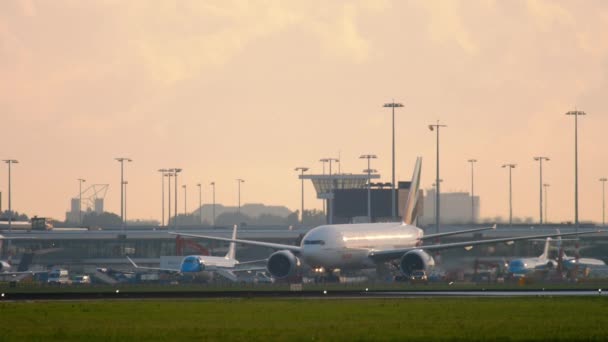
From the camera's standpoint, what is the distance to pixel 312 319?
193 ft

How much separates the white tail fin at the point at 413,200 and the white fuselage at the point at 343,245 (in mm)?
15247

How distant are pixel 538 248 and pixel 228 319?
404 ft

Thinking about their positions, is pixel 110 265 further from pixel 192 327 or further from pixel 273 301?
pixel 192 327

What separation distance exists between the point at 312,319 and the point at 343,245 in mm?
61268

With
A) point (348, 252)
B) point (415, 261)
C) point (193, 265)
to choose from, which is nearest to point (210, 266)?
point (193, 265)

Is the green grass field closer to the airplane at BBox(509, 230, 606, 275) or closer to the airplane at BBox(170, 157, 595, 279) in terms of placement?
the airplane at BBox(170, 157, 595, 279)

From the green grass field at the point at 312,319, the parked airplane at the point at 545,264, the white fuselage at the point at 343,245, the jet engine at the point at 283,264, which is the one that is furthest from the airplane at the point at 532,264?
the green grass field at the point at 312,319

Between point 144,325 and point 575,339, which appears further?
point 144,325

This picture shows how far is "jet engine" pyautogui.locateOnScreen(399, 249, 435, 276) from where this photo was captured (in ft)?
396

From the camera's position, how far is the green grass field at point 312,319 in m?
50.2

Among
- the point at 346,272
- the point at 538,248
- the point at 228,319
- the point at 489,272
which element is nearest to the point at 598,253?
the point at 538,248

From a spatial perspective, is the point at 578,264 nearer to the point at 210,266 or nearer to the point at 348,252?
the point at 210,266

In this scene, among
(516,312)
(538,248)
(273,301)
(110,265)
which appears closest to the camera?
(516,312)

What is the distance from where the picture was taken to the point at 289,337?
161 feet
